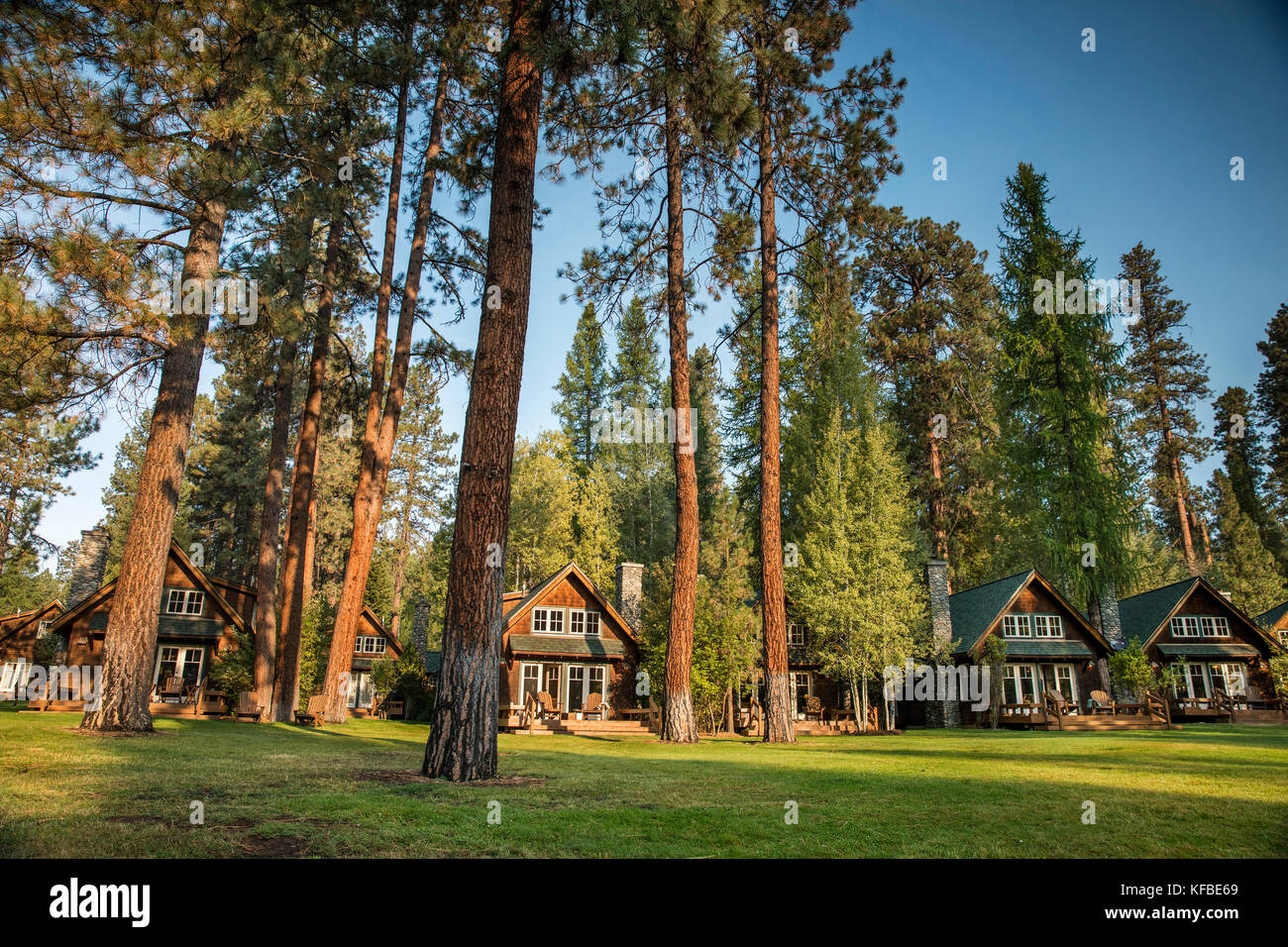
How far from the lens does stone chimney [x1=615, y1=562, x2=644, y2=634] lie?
29.6m

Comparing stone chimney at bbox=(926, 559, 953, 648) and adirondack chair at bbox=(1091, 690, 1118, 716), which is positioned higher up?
stone chimney at bbox=(926, 559, 953, 648)

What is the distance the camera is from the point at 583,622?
97.2ft

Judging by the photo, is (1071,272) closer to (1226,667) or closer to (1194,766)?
(1226,667)

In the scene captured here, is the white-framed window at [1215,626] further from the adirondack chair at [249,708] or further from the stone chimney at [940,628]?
the adirondack chair at [249,708]

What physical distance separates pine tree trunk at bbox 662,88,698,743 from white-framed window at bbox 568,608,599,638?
40.2 feet

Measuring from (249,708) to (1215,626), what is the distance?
1619 inches

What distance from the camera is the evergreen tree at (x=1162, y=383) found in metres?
Result: 43.9

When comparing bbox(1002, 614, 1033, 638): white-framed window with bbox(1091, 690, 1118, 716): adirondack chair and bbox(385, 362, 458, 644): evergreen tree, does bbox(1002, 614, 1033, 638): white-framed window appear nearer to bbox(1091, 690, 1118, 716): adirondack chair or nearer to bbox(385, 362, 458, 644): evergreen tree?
bbox(1091, 690, 1118, 716): adirondack chair

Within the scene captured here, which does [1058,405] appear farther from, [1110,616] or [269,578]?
[269,578]

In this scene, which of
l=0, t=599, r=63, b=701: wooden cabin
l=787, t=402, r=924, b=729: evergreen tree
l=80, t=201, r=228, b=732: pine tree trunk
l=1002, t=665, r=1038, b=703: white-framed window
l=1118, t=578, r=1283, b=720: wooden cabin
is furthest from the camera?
l=1118, t=578, r=1283, b=720: wooden cabin

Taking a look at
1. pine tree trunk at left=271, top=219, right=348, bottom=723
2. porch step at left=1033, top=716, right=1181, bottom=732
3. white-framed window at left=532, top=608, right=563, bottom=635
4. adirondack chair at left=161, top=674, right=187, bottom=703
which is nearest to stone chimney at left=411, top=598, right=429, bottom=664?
white-framed window at left=532, top=608, right=563, bottom=635

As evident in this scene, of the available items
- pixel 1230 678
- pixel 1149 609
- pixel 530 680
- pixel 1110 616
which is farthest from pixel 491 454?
pixel 1230 678
